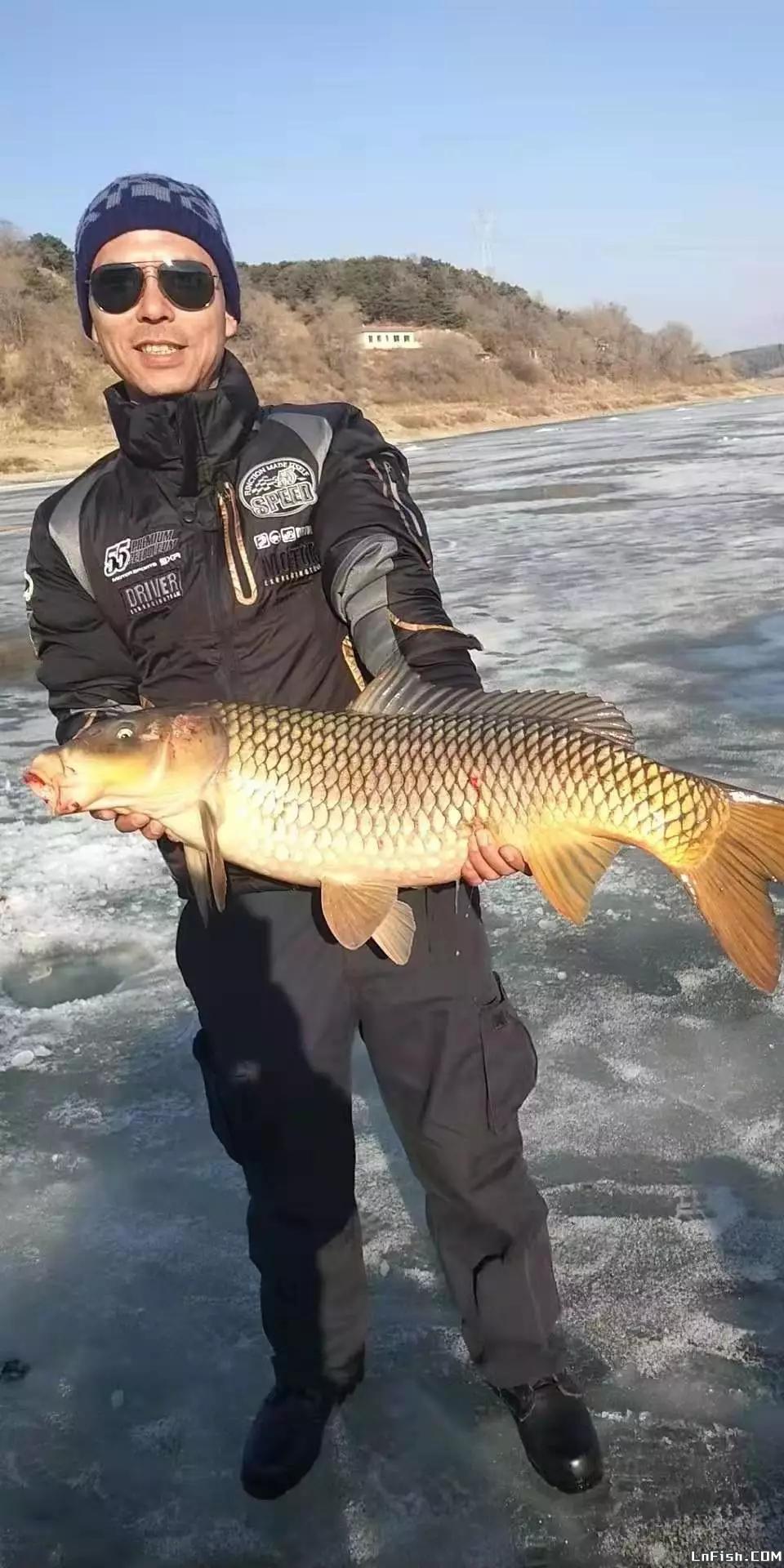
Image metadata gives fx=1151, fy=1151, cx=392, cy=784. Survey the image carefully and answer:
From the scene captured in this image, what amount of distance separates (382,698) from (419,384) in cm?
5981

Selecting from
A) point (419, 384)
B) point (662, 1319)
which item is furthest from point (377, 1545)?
point (419, 384)

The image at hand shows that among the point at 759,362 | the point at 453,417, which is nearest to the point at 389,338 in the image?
the point at 453,417

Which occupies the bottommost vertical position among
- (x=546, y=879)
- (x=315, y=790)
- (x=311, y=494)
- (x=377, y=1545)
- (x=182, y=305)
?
(x=377, y=1545)

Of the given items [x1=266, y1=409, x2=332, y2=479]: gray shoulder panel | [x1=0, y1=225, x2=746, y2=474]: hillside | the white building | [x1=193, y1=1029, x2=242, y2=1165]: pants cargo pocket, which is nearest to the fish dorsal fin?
[x1=266, y1=409, x2=332, y2=479]: gray shoulder panel

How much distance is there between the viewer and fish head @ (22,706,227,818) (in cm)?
199

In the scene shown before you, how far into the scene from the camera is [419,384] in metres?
58.3

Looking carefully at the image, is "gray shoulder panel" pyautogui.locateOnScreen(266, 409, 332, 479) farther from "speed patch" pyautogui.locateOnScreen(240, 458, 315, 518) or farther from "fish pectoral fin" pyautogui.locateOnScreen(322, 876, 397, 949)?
"fish pectoral fin" pyautogui.locateOnScreen(322, 876, 397, 949)

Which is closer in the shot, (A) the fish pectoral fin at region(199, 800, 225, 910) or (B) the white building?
(A) the fish pectoral fin at region(199, 800, 225, 910)

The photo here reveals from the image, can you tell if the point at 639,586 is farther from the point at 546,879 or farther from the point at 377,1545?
the point at 377,1545

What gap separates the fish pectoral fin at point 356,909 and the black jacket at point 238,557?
0.77 ft

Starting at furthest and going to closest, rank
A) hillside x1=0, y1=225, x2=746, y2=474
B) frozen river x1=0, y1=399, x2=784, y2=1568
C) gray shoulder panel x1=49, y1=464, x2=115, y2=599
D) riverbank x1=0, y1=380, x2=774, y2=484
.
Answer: hillside x1=0, y1=225, x2=746, y2=474
riverbank x1=0, y1=380, x2=774, y2=484
gray shoulder panel x1=49, y1=464, x2=115, y2=599
frozen river x1=0, y1=399, x2=784, y2=1568

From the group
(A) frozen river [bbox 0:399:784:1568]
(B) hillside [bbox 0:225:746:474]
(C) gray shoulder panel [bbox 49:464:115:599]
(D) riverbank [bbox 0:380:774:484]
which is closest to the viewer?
(A) frozen river [bbox 0:399:784:1568]

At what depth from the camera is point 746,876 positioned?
2.00 meters

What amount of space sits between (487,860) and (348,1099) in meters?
0.52
